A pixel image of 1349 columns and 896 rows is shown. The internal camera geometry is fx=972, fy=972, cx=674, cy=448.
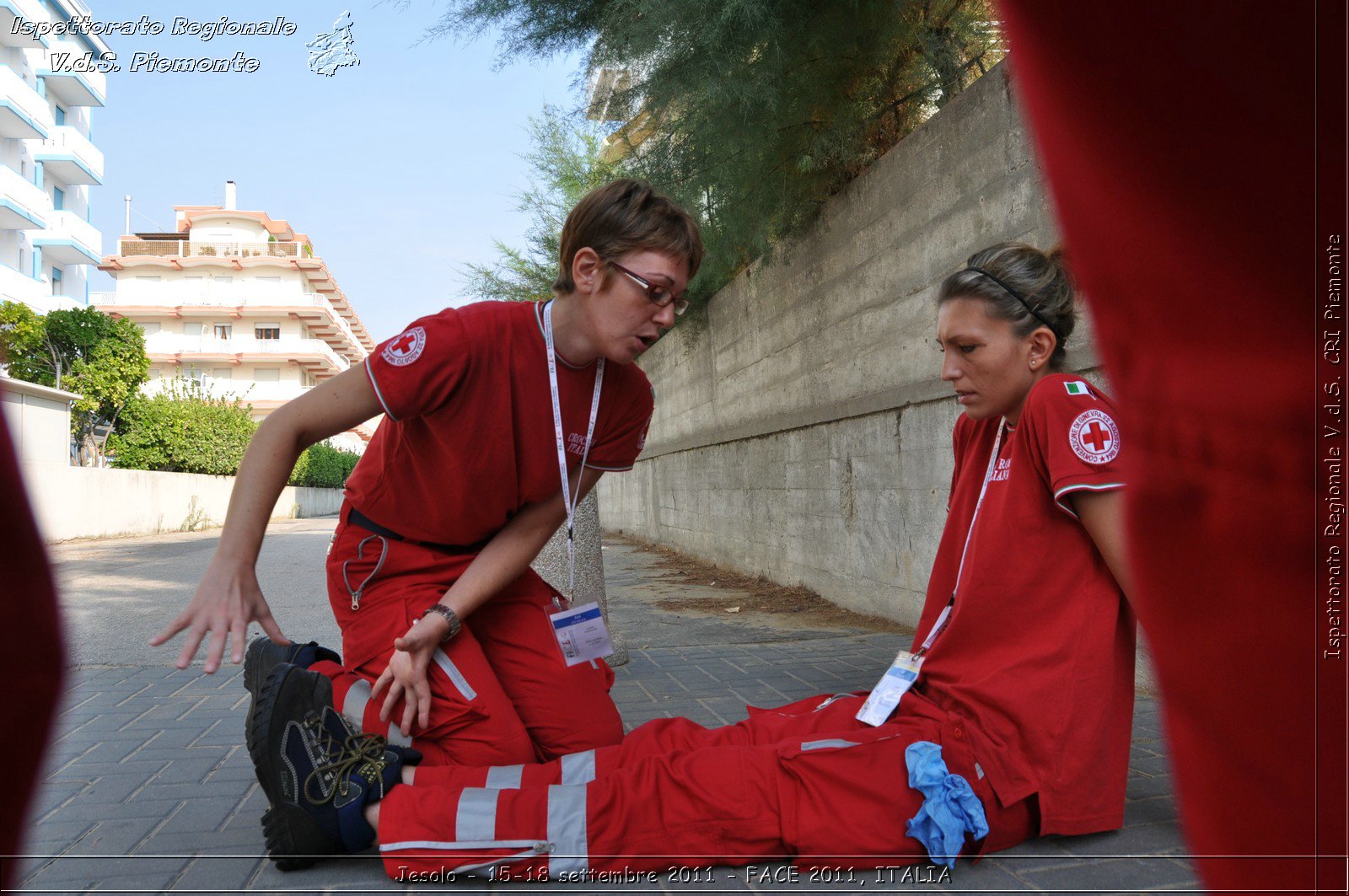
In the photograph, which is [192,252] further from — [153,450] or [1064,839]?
[1064,839]

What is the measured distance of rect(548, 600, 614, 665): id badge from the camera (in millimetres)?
3064

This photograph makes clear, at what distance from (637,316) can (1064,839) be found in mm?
1731

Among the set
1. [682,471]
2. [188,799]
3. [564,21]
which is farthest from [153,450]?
[188,799]

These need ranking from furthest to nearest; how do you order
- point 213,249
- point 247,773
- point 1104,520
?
point 213,249, point 247,773, point 1104,520

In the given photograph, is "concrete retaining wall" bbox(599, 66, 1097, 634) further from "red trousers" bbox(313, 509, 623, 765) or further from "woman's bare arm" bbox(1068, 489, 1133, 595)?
"red trousers" bbox(313, 509, 623, 765)

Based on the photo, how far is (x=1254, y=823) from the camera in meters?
0.36

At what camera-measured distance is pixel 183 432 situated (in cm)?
2538

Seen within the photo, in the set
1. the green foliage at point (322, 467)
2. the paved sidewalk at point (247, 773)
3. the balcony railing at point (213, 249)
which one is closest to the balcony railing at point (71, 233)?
the paved sidewalk at point (247, 773)

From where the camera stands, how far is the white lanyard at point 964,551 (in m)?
2.55

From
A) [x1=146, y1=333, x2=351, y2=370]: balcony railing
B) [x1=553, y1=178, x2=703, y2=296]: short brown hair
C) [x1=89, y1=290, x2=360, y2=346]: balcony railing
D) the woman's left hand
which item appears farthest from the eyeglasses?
[x1=146, y1=333, x2=351, y2=370]: balcony railing

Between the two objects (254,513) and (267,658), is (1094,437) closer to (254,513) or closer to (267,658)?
(254,513)

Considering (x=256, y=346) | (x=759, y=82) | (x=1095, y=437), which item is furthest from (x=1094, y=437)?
(x=256, y=346)

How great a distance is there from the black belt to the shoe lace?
0.70 meters

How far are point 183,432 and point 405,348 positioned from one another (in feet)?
84.7
